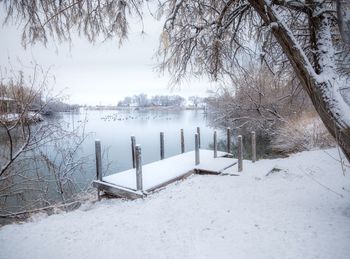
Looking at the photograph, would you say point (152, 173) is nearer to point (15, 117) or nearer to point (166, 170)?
point (166, 170)

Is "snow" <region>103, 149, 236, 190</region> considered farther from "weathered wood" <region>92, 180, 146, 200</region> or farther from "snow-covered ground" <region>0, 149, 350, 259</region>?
"snow-covered ground" <region>0, 149, 350, 259</region>

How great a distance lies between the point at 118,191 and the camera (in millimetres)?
6727

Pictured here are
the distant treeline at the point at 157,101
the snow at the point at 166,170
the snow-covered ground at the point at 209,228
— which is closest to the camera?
the snow-covered ground at the point at 209,228

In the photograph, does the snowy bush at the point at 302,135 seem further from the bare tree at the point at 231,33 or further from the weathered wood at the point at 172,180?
the bare tree at the point at 231,33

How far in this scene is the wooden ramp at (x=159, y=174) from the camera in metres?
6.70

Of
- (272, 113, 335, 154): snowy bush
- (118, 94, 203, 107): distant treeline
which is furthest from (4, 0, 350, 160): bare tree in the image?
(118, 94, 203, 107): distant treeline

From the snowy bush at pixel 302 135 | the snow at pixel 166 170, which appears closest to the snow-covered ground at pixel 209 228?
the snow at pixel 166 170

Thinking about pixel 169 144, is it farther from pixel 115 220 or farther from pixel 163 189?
pixel 115 220

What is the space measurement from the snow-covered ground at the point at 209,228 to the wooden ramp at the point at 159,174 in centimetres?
82

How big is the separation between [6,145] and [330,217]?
6592mm

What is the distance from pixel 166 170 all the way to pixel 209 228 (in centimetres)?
448

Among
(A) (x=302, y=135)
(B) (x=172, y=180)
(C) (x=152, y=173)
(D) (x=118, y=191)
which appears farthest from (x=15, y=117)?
(A) (x=302, y=135)

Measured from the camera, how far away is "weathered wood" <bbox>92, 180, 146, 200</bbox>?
20.9 ft

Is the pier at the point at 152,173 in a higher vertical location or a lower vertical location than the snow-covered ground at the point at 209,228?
lower
